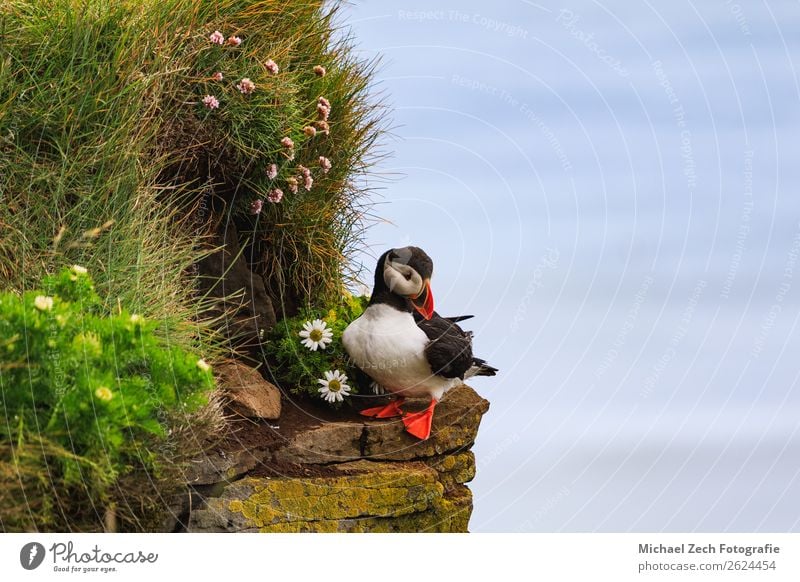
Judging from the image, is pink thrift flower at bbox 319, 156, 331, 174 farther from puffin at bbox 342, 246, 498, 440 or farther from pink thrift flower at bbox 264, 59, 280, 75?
puffin at bbox 342, 246, 498, 440

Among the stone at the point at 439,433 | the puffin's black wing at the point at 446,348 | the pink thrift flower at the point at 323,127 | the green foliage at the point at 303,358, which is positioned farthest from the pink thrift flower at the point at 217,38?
the stone at the point at 439,433

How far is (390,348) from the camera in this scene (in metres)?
6.82

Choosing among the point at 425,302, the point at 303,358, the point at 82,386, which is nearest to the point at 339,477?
the point at 303,358

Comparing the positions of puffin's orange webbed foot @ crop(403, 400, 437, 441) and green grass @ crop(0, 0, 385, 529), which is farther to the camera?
puffin's orange webbed foot @ crop(403, 400, 437, 441)

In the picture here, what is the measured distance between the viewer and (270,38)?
8.34 meters

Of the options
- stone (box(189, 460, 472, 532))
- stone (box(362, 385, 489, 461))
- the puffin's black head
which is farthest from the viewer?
stone (box(362, 385, 489, 461))

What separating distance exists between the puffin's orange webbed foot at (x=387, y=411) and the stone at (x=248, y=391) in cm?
71

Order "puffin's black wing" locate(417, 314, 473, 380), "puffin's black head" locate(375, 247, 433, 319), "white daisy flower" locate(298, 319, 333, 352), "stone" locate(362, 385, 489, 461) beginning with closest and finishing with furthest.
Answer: "puffin's black wing" locate(417, 314, 473, 380) → "puffin's black head" locate(375, 247, 433, 319) → "stone" locate(362, 385, 489, 461) → "white daisy flower" locate(298, 319, 333, 352)

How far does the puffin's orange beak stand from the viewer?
278 inches

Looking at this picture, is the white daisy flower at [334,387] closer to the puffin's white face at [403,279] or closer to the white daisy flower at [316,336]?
the white daisy flower at [316,336]

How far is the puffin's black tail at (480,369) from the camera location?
7539mm

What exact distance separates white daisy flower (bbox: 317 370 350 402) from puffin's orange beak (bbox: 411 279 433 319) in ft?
2.83

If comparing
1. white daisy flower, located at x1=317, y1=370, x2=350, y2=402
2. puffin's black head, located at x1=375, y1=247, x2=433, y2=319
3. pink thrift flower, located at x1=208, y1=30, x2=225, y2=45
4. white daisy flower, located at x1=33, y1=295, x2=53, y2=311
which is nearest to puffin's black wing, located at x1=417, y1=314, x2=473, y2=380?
puffin's black head, located at x1=375, y1=247, x2=433, y2=319
